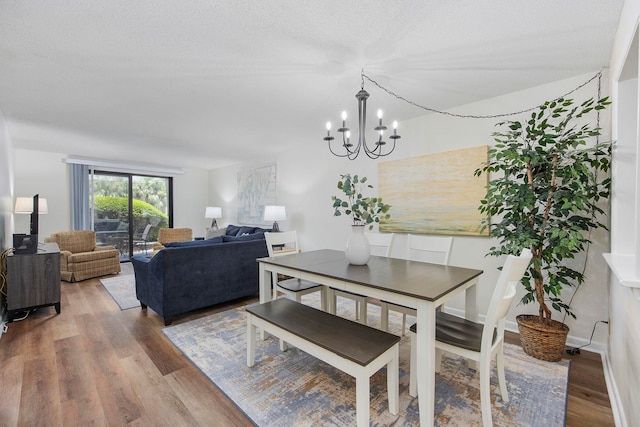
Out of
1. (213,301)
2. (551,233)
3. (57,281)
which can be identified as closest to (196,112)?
(213,301)

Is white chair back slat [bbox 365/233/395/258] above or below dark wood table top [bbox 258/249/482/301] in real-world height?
above

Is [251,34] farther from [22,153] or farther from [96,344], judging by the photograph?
[22,153]

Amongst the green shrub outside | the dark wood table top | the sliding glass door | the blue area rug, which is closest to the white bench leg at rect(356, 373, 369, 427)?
the blue area rug

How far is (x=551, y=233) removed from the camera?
1982 mm

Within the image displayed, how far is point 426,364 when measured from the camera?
4.67ft

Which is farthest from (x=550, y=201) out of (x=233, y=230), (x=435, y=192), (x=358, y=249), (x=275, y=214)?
(x=233, y=230)

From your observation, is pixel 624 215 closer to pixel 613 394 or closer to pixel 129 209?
pixel 613 394

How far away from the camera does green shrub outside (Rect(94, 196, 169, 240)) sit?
5969 mm

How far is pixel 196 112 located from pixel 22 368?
104 inches

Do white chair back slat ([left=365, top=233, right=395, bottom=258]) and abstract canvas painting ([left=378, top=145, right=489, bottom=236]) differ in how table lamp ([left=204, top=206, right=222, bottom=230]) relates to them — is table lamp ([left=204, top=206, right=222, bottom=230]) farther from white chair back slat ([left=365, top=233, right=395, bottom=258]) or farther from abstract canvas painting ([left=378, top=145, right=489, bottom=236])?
white chair back slat ([left=365, top=233, right=395, bottom=258])

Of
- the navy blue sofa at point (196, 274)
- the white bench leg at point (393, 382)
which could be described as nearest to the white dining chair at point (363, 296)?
the white bench leg at point (393, 382)

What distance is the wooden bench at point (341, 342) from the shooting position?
4.55 ft

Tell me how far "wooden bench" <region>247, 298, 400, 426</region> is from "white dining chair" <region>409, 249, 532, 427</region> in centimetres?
22

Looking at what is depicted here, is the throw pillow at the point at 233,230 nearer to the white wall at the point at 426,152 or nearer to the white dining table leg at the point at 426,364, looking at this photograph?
the white wall at the point at 426,152
